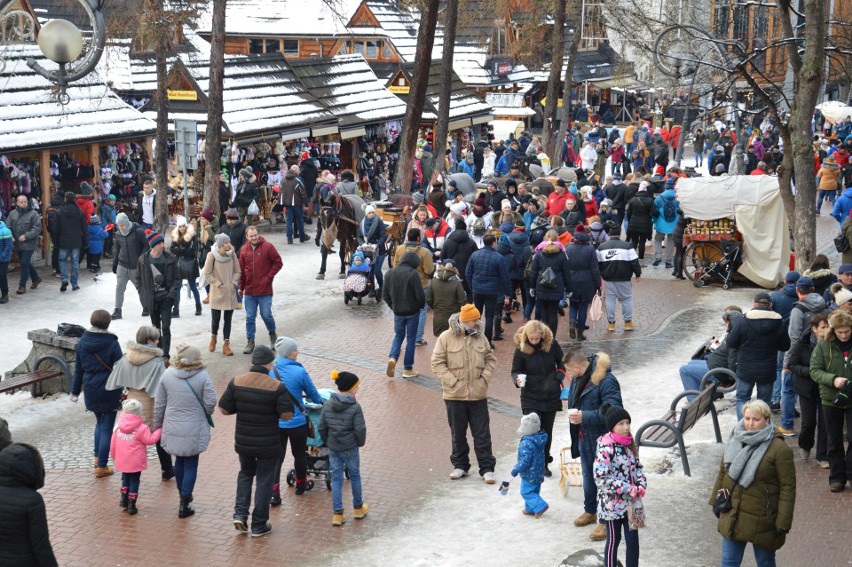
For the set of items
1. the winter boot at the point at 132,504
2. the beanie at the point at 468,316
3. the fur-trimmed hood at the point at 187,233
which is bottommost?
the winter boot at the point at 132,504

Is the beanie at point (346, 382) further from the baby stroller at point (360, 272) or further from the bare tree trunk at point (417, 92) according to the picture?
the bare tree trunk at point (417, 92)

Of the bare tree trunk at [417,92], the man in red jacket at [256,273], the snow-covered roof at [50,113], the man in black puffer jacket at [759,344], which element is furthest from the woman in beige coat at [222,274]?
the bare tree trunk at [417,92]

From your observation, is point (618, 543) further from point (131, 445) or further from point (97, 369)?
point (97, 369)

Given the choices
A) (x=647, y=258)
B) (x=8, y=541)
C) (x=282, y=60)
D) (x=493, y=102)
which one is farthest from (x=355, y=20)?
(x=8, y=541)

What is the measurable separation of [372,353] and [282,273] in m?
6.00

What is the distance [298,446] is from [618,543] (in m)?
3.48

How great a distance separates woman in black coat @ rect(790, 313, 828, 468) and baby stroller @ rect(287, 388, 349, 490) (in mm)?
4558

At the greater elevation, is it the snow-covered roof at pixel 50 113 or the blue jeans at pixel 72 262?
the snow-covered roof at pixel 50 113

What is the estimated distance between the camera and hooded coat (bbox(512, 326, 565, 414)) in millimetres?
11000

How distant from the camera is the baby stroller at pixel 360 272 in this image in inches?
754

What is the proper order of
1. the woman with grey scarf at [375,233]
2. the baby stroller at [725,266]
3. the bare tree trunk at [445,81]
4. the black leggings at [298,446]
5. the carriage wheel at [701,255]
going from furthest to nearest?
1. the bare tree trunk at [445,81]
2. the carriage wheel at [701,255]
3. the baby stroller at [725,266]
4. the woman with grey scarf at [375,233]
5. the black leggings at [298,446]

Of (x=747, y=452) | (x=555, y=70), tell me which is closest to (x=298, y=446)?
(x=747, y=452)

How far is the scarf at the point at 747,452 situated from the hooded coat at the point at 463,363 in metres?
3.37

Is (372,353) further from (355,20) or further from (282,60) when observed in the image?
(355,20)
